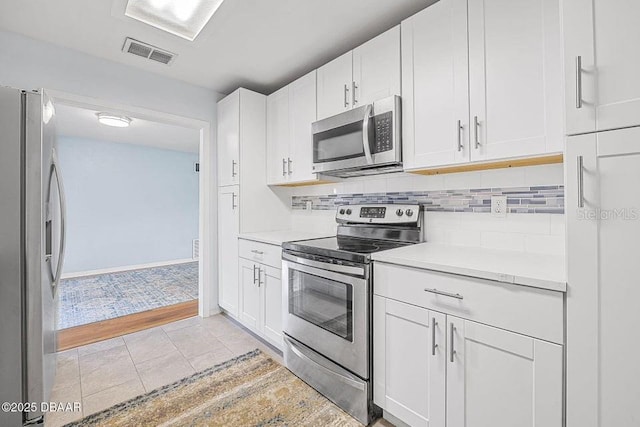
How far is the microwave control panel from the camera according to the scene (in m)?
1.80

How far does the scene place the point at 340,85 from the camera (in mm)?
2170

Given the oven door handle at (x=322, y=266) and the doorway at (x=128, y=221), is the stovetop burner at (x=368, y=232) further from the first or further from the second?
the doorway at (x=128, y=221)

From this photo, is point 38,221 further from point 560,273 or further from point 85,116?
point 85,116

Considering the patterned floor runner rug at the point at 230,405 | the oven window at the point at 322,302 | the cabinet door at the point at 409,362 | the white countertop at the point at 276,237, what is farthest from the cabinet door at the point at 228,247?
the cabinet door at the point at 409,362

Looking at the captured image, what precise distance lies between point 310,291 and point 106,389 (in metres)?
1.49

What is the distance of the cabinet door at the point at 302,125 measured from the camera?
95.2 inches

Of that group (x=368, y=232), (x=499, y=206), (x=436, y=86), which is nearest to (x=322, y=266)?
(x=368, y=232)

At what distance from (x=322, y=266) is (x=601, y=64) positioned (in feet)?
4.89

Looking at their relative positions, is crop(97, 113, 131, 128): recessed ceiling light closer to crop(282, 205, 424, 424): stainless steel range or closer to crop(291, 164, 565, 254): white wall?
crop(282, 205, 424, 424): stainless steel range

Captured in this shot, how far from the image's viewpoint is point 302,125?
2.51 m

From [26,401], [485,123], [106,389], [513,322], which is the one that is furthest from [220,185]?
[513,322]

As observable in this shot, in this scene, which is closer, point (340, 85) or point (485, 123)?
point (485, 123)

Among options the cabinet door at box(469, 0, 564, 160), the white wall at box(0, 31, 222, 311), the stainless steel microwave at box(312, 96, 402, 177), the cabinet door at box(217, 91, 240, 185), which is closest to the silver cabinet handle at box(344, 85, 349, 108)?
the stainless steel microwave at box(312, 96, 402, 177)

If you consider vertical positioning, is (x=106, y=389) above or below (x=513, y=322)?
below
